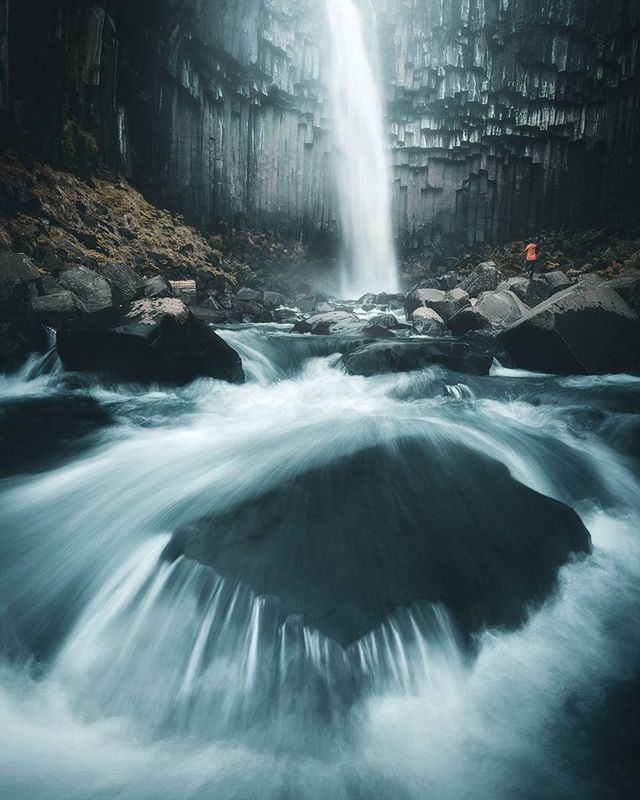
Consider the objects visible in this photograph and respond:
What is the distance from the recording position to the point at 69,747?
4.48 feet

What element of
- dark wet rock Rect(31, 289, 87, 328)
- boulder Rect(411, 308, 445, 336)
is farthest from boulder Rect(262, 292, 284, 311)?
dark wet rock Rect(31, 289, 87, 328)

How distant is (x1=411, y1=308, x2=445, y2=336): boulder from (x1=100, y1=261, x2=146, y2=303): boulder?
6.64 metres

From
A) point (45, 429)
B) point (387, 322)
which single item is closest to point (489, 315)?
point (387, 322)

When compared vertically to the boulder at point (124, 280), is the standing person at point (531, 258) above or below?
above

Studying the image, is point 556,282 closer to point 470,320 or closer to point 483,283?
point 483,283

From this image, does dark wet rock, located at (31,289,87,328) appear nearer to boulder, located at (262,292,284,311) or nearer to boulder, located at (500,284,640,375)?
boulder, located at (262,292,284,311)

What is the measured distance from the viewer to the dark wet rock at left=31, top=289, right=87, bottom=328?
6.96 m

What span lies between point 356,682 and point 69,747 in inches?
38.7

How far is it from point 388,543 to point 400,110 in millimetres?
26607

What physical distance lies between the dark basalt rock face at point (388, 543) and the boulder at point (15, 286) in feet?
21.1

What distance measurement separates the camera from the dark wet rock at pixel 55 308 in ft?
22.8

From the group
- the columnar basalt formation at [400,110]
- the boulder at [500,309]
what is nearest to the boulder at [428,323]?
the boulder at [500,309]

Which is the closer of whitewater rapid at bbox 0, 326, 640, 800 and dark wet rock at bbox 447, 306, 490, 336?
whitewater rapid at bbox 0, 326, 640, 800

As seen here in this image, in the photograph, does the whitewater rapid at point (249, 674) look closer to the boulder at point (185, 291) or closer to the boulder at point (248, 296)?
the boulder at point (185, 291)
